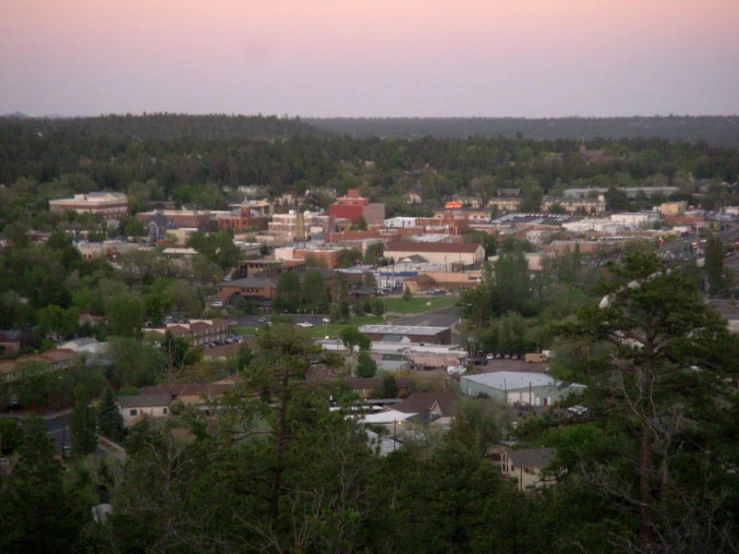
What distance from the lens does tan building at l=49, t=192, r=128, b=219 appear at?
29391 mm

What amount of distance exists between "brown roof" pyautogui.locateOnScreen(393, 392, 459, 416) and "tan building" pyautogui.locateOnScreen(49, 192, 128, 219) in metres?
18.9

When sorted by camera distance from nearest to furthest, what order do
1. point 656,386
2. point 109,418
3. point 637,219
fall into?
point 656,386 → point 109,418 → point 637,219

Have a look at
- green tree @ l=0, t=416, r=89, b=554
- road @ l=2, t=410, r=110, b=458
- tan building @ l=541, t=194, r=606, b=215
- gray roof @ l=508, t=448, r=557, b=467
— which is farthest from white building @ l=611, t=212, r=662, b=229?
green tree @ l=0, t=416, r=89, b=554

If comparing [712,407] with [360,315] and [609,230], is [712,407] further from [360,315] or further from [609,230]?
[609,230]

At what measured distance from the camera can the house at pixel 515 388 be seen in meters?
11.0

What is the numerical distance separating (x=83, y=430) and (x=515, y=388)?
12.9ft

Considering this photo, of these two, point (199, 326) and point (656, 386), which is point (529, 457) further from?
point (199, 326)

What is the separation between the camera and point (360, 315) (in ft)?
57.1

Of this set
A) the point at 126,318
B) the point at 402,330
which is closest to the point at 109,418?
the point at 126,318

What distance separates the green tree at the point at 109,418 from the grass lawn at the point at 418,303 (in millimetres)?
7874

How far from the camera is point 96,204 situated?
29781 millimetres

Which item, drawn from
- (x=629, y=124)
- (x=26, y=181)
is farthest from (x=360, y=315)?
(x=629, y=124)

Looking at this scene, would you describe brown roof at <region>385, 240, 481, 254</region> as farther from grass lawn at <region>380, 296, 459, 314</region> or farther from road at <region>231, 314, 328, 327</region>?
road at <region>231, 314, 328, 327</region>

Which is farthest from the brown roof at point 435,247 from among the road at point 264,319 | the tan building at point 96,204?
the tan building at point 96,204
